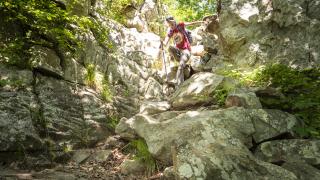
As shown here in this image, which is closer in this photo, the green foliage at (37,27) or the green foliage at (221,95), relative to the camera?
the green foliage at (221,95)

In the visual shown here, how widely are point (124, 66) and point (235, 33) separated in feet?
15.0

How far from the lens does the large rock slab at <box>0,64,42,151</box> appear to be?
22.4ft

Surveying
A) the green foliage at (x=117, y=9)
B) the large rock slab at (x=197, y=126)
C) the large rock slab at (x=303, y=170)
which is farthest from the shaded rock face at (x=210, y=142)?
the green foliage at (x=117, y=9)

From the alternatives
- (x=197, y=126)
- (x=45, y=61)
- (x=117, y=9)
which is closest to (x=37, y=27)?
(x=45, y=61)

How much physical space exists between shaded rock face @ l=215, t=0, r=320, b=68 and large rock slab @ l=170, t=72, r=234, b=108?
313cm

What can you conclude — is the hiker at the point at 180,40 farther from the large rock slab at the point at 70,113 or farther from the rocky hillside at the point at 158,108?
the large rock slab at the point at 70,113

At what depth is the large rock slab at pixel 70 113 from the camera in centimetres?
795

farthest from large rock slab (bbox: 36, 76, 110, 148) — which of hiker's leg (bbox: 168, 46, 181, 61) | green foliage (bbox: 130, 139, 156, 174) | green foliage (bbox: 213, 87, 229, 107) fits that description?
green foliage (bbox: 213, 87, 229, 107)

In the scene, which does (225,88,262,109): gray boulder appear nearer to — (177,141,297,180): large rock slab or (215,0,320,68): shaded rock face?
(177,141,297,180): large rock slab

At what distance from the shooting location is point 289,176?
4.92 m

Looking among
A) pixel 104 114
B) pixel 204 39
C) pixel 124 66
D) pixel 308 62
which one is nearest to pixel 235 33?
pixel 204 39

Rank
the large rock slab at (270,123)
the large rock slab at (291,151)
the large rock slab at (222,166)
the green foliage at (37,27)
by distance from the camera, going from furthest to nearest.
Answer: the green foliage at (37,27) → the large rock slab at (270,123) → the large rock slab at (291,151) → the large rock slab at (222,166)

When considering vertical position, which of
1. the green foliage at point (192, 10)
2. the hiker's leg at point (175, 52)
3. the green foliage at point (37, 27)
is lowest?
the hiker's leg at point (175, 52)

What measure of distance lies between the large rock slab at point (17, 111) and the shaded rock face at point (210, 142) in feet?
8.33
